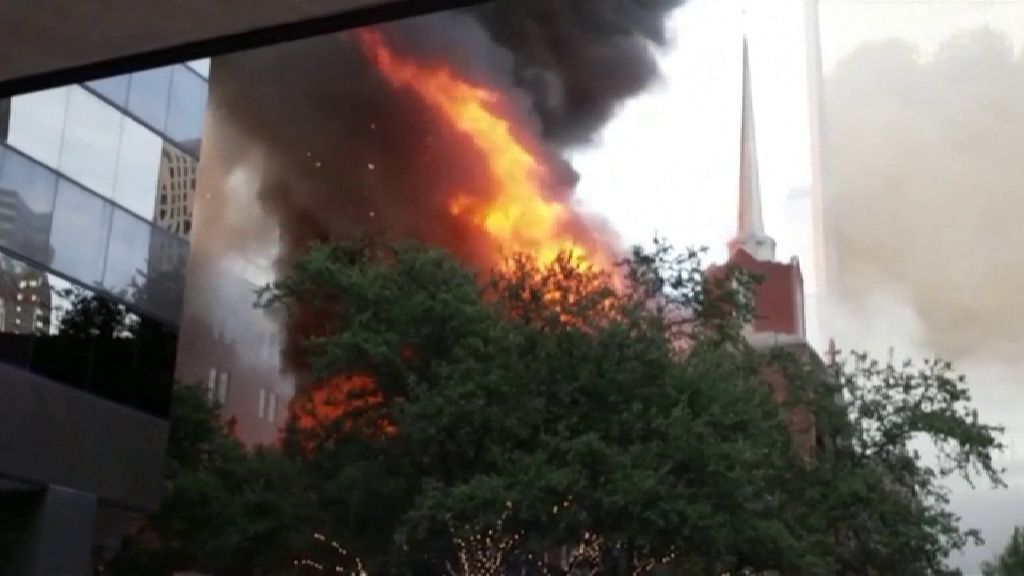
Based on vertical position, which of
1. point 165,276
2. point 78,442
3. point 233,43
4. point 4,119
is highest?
point 4,119

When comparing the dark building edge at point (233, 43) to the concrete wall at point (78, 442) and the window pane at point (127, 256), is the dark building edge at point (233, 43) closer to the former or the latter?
the concrete wall at point (78, 442)

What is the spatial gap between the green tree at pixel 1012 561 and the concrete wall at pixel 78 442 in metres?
43.0

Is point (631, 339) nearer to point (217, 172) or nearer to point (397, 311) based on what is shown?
point (397, 311)

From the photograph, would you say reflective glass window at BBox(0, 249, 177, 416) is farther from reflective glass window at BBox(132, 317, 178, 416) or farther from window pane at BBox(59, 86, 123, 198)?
window pane at BBox(59, 86, 123, 198)

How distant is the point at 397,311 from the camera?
2538 cm

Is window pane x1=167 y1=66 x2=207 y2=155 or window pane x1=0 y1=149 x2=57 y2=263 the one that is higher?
window pane x1=167 y1=66 x2=207 y2=155

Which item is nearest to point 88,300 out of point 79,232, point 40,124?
point 79,232

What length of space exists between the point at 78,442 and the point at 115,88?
27.4 ft

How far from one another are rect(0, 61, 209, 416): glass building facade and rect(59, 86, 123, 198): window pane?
27 millimetres

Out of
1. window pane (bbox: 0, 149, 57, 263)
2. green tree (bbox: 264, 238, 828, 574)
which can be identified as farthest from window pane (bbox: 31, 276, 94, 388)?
green tree (bbox: 264, 238, 828, 574)

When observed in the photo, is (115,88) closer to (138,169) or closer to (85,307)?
(138,169)

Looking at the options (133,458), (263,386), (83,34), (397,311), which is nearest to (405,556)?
(397,311)

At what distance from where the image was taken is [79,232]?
25.3 meters

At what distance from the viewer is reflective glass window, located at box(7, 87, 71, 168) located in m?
23.6
